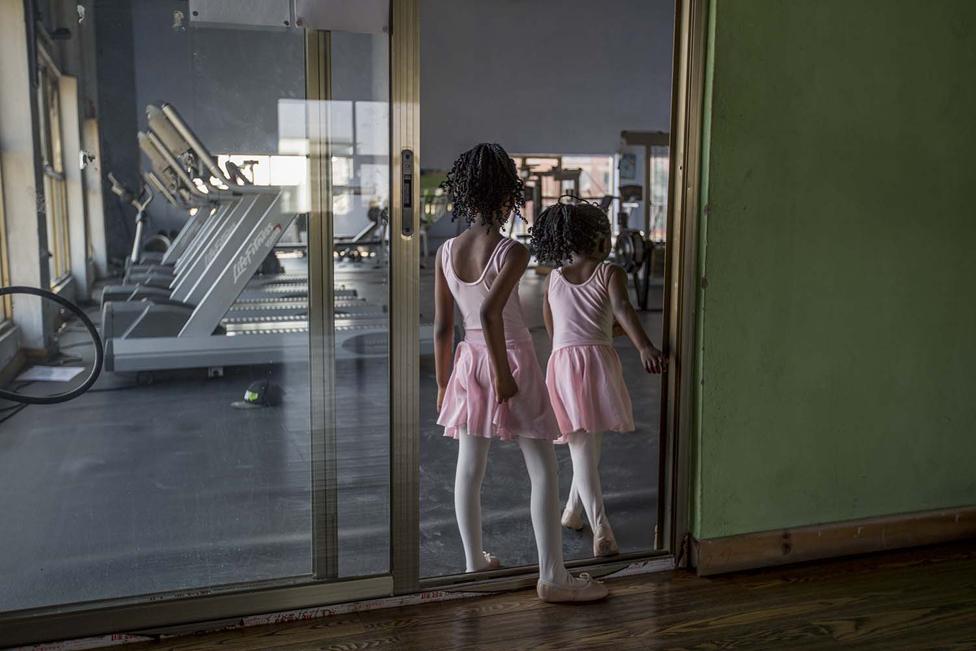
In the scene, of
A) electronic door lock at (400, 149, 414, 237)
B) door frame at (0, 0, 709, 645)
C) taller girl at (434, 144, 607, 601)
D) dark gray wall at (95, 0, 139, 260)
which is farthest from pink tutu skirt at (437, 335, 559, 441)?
dark gray wall at (95, 0, 139, 260)

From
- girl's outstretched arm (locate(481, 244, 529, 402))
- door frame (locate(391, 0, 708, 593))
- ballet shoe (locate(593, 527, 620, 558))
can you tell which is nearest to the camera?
girl's outstretched arm (locate(481, 244, 529, 402))

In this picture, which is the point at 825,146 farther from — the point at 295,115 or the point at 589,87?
the point at 589,87

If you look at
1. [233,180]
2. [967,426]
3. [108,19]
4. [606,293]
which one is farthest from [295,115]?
[967,426]

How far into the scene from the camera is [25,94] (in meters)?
2.20

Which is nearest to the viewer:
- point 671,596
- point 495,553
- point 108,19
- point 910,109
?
point 108,19

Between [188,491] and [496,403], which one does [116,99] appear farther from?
[496,403]

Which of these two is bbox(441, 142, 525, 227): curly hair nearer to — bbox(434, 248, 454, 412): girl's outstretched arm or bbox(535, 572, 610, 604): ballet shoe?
bbox(434, 248, 454, 412): girl's outstretched arm

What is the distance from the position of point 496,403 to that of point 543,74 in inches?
407

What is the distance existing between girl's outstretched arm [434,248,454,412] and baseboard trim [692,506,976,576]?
0.92 m

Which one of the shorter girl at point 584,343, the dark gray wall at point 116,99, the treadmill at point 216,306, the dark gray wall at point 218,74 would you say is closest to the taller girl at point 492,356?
the treadmill at point 216,306

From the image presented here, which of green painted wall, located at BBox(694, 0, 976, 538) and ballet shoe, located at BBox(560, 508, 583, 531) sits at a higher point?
green painted wall, located at BBox(694, 0, 976, 538)

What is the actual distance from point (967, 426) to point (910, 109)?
104 cm

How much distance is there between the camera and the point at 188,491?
8.27ft

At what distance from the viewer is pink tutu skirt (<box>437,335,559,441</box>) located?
7.69 feet
